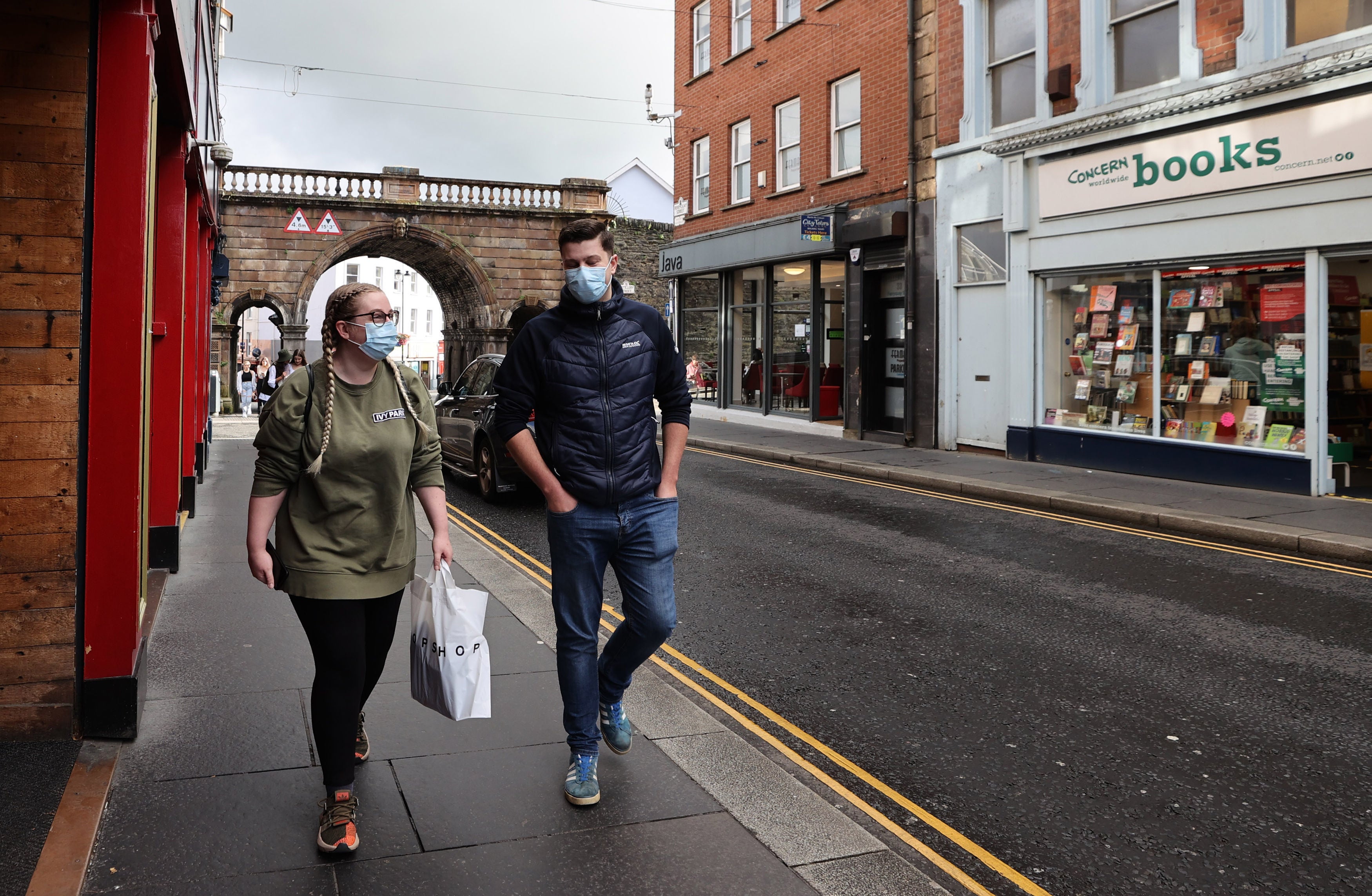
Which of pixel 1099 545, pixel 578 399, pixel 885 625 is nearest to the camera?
pixel 578 399

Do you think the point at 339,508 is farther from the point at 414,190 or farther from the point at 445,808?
the point at 414,190

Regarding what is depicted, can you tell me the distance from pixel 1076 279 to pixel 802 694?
11290 millimetres

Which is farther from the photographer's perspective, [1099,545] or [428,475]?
[1099,545]

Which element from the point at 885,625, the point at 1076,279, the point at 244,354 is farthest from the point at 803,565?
the point at 244,354

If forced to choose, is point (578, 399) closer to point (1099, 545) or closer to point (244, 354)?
point (1099, 545)

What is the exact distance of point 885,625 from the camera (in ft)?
21.4

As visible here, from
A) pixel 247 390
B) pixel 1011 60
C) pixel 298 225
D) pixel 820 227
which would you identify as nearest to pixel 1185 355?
pixel 1011 60

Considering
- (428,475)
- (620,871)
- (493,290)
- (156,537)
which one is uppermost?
(493,290)

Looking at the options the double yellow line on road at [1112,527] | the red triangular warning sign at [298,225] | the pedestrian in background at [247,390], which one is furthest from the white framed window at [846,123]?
the pedestrian in background at [247,390]

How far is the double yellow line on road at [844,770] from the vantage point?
3432 millimetres

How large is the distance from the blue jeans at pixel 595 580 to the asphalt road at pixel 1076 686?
1127mm

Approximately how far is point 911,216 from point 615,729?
15290 millimetres

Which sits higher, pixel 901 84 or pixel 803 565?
pixel 901 84

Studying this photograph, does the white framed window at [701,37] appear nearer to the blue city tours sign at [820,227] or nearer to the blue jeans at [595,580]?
the blue city tours sign at [820,227]
